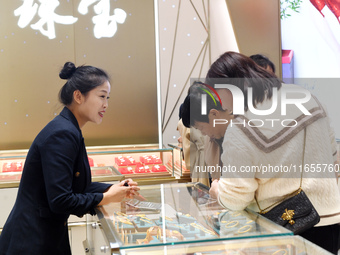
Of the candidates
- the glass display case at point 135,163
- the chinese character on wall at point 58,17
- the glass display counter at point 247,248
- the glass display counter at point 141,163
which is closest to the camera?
the glass display counter at point 247,248

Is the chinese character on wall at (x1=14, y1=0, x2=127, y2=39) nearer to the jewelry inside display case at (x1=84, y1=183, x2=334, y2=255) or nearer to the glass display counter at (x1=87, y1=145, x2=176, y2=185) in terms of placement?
the glass display counter at (x1=87, y1=145, x2=176, y2=185)

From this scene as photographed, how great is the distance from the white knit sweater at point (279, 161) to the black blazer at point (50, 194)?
65 centimetres

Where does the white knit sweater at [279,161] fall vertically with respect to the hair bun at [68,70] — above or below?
Result: below

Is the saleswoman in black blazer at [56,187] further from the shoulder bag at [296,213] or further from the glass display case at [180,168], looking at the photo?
the glass display case at [180,168]

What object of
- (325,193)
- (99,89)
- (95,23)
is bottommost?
(325,193)

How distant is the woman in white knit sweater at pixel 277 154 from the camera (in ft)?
5.14

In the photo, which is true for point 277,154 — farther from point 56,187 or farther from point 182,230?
point 56,187

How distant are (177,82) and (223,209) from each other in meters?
3.52

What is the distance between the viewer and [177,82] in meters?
5.16

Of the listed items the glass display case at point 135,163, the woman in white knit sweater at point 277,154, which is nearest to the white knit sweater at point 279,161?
the woman in white knit sweater at point 277,154

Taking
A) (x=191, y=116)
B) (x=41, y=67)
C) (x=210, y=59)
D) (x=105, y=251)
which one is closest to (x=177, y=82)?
(x=210, y=59)

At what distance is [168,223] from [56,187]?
1.66ft

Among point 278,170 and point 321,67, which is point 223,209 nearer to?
point 278,170

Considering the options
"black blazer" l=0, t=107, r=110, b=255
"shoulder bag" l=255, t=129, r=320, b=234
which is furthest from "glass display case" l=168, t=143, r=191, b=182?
"shoulder bag" l=255, t=129, r=320, b=234
